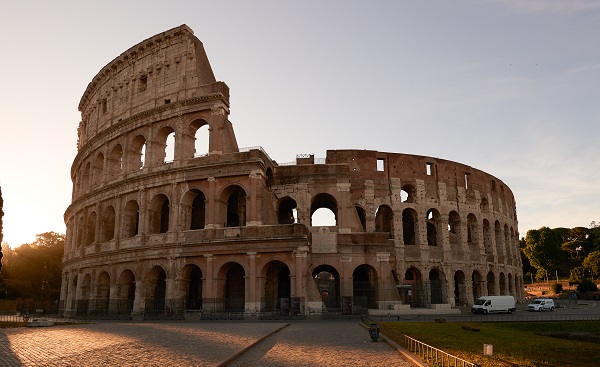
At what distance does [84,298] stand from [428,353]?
32.3 metres

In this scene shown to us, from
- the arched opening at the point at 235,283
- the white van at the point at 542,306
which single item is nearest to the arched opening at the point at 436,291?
the white van at the point at 542,306

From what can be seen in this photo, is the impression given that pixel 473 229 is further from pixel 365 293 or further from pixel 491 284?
pixel 365 293

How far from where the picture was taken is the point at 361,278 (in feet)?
119

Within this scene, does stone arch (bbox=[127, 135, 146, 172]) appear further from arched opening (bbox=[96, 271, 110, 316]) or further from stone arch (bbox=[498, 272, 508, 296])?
stone arch (bbox=[498, 272, 508, 296])

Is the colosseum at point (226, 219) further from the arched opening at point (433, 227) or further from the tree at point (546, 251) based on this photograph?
the tree at point (546, 251)

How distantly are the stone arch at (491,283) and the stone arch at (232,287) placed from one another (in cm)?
2458

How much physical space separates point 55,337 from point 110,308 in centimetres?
1592

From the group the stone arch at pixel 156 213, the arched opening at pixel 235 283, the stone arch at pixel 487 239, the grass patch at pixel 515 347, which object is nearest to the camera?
the grass patch at pixel 515 347

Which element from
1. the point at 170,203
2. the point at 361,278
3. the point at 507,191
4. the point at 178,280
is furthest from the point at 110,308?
the point at 507,191

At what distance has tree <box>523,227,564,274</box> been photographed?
235 feet

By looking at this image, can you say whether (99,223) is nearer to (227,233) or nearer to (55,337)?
(227,233)

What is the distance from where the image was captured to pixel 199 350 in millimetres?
12828

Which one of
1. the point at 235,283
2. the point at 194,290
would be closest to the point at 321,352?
the point at 235,283

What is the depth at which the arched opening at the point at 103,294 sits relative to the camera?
3366 cm
